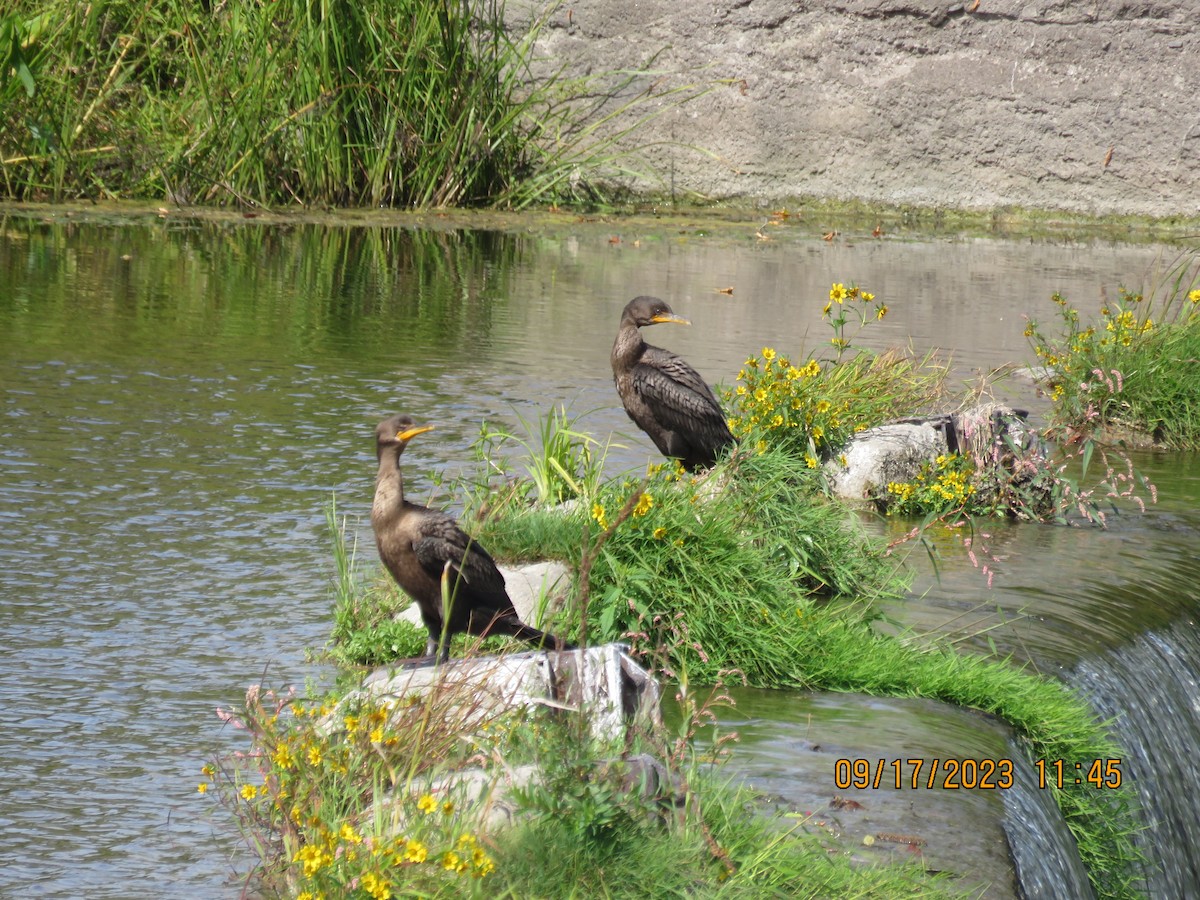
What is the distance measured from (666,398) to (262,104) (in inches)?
284

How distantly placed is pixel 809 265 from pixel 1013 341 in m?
2.72

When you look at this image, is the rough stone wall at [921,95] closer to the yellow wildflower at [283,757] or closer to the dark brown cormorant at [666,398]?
the dark brown cormorant at [666,398]

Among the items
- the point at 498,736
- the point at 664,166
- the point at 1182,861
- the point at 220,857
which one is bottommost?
the point at 1182,861

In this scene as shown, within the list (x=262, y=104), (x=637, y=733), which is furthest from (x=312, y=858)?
(x=262, y=104)

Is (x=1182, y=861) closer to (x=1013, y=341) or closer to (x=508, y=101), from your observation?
(x=1013, y=341)

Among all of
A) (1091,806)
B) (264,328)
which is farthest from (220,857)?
(264,328)

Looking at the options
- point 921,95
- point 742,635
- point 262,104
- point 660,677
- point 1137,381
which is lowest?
point 660,677

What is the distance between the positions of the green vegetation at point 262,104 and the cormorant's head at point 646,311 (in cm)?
664

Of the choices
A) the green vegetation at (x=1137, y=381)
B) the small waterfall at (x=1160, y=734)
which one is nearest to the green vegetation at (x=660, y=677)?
the small waterfall at (x=1160, y=734)

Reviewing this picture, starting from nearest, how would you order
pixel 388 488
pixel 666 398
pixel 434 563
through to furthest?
pixel 434 563, pixel 388 488, pixel 666 398

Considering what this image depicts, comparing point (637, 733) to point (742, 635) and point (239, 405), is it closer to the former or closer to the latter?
point (742, 635)

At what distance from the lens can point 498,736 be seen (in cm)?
338

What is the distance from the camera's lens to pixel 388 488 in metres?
4.31

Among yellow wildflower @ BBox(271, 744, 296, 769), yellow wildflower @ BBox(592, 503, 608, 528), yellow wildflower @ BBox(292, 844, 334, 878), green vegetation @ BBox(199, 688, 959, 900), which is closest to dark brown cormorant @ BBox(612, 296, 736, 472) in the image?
yellow wildflower @ BBox(592, 503, 608, 528)
